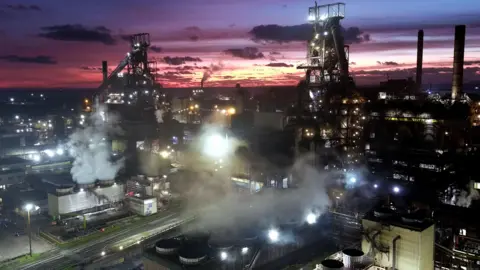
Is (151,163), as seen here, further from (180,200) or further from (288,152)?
(288,152)

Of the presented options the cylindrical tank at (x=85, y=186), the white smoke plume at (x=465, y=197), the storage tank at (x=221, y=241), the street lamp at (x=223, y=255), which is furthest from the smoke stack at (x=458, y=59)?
the cylindrical tank at (x=85, y=186)

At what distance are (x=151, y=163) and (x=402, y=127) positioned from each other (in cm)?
3387

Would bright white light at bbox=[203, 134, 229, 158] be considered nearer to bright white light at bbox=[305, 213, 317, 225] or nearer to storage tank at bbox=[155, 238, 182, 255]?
bright white light at bbox=[305, 213, 317, 225]

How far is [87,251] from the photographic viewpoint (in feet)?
94.9

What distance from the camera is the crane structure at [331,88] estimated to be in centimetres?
5106

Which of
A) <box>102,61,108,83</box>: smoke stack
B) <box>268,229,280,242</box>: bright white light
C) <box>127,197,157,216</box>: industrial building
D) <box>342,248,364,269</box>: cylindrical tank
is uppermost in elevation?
<box>102,61,108,83</box>: smoke stack

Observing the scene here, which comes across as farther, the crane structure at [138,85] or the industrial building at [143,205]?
the crane structure at [138,85]

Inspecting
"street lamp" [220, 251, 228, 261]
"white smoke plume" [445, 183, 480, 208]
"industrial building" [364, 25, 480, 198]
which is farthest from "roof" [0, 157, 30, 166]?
"white smoke plume" [445, 183, 480, 208]

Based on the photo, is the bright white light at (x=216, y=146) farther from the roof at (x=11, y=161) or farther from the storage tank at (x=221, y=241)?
the storage tank at (x=221, y=241)

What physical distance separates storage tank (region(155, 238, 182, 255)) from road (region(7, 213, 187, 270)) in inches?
316

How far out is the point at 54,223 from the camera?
113ft

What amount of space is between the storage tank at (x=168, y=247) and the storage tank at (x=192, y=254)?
1.28ft

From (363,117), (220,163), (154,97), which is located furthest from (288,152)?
(154,97)

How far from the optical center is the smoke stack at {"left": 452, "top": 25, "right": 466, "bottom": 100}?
5267 cm
